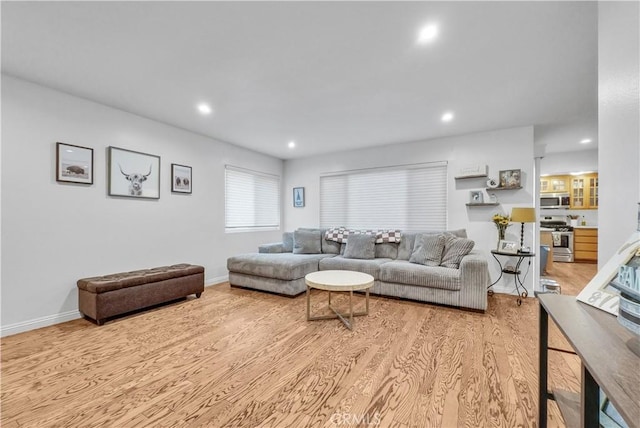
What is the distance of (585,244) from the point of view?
19.7 ft

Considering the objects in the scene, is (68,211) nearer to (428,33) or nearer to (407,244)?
(428,33)

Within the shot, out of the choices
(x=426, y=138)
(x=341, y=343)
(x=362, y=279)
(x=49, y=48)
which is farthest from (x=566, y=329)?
(x=426, y=138)

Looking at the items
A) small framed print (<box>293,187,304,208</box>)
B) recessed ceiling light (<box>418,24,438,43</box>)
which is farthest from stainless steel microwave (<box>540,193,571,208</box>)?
recessed ceiling light (<box>418,24,438,43</box>)

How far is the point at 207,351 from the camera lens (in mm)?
2217

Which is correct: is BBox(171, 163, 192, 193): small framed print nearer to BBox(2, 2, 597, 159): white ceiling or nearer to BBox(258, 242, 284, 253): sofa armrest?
BBox(2, 2, 597, 159): white ceiling

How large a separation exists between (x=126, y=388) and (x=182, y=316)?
128 centimetres

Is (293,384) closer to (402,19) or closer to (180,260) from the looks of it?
(402,19)

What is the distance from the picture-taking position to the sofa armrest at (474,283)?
305 cm

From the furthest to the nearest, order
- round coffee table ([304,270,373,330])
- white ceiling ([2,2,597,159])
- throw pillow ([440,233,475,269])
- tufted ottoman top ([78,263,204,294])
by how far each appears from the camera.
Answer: throw pillow ([440,233,475,269]), tufted ottoman top ([78,263,204,294]), round coffee table ([304,270,373,330]), white ceiling ([2,2,597,159])

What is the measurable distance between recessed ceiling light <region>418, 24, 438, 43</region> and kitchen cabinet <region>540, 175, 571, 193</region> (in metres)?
6.32

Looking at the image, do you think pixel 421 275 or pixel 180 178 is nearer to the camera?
pixel 421 275

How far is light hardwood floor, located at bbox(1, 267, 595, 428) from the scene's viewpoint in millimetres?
1509

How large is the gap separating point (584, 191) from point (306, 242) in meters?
6.30

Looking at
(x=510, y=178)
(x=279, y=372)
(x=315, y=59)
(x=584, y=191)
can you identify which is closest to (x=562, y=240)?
(x=584, y=191)
